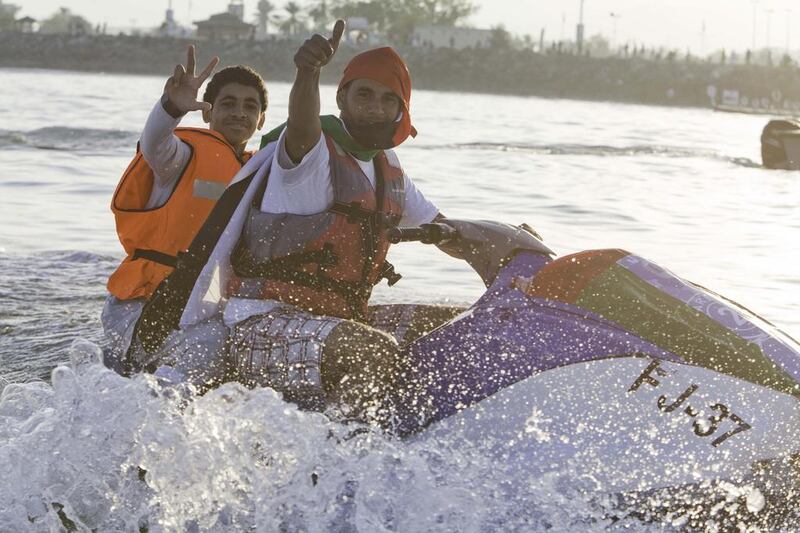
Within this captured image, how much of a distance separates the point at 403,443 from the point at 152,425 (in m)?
0.76

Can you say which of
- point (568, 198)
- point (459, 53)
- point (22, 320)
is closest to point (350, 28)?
point (459, 53)

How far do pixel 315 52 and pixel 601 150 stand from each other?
22.1 m

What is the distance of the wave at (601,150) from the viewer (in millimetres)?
23344

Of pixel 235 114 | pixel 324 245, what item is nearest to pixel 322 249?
pixel 324 245

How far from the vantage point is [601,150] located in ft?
82.1

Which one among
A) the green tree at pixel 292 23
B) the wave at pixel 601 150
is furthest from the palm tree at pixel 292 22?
the wave at pixel 601 150

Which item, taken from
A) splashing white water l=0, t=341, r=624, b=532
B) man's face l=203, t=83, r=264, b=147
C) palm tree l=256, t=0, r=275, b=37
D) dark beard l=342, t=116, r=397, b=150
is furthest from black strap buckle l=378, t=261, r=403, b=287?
palm tree l=256, t=0, r=275, b=37

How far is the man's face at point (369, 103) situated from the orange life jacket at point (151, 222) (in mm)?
807

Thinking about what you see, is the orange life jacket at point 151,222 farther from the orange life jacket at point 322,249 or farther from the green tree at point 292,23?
the green tree at point 292,23

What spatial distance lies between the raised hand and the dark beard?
0.97 feet

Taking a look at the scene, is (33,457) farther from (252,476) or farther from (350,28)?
(350,28)

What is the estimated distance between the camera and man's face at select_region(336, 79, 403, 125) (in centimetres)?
375

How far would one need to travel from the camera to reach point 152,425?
3.65 m

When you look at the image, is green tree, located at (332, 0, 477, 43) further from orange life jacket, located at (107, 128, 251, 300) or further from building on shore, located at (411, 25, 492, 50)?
orange life jacket, located at (107, 128, 251, 300)
